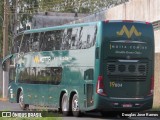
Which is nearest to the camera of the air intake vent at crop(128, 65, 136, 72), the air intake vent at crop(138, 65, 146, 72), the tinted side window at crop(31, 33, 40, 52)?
the air intake vent at crop(128, 65, 136, 72)

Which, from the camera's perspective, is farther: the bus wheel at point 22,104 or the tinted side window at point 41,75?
the bus wheel at point 22,104

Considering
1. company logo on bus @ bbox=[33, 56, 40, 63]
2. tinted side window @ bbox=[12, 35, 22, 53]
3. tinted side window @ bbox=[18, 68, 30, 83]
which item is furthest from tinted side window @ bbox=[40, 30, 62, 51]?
tinted side window @ bbox=[12, 35, 22, 53]

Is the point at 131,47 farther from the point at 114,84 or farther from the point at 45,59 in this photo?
the point at 45,59

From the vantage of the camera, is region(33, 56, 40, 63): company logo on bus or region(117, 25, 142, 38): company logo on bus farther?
region(33, 56, 40, 63): company logo on bus

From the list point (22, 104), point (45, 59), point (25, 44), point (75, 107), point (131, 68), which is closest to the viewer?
point (131, 68)

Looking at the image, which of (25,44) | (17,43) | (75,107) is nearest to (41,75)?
(25,44)

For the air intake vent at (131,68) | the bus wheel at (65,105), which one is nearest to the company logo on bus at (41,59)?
the bus wheel at (65,105)

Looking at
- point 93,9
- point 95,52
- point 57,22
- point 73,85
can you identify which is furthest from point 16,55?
point 93,9

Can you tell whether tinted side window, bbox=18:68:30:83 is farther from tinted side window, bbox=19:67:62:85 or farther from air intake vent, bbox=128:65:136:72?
air intake vent, bbox=128:65:136:72

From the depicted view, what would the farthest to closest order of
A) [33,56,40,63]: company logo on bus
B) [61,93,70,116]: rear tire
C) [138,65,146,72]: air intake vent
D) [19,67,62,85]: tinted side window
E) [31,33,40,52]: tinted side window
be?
[31,33,40,52]: tinted side window < [33,56,40,63]: company logo on bus < [19,67,62,85]: tinted side window < [61,93,70,116]: rear tire < [138,65,146,72]: air intake vent

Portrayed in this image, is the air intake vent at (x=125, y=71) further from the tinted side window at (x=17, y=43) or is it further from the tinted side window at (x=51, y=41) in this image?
the tinted side window at (x=17, y=43)

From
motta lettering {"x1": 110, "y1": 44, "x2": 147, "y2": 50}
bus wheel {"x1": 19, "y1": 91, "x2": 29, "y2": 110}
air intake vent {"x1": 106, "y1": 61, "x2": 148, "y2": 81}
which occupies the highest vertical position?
motta lettering {"x1": 110, "y1": 44, "x2": 147, "y2": 50}

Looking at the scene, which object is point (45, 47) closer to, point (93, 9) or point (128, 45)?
point (128, 45)

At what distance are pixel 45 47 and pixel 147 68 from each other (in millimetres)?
5555
